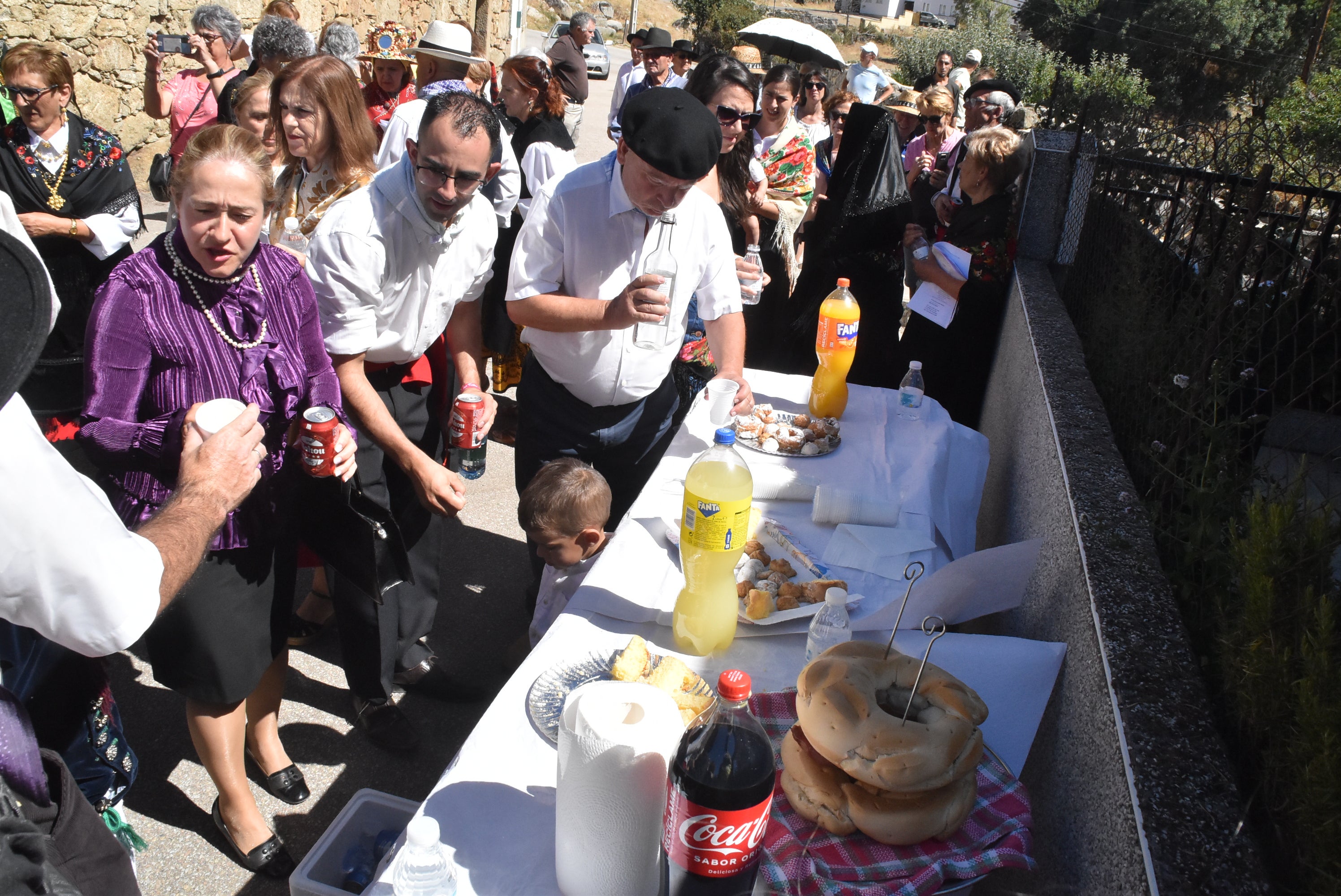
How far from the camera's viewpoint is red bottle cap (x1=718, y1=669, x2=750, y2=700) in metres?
1.14

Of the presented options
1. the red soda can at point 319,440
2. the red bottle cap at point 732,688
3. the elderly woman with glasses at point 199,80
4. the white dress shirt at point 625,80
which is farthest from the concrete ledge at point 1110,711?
the white dress shirt at point 625,80

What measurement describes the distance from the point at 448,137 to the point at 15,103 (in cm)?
270

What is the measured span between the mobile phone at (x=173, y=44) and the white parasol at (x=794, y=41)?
15.8ft

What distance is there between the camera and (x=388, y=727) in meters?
2.85

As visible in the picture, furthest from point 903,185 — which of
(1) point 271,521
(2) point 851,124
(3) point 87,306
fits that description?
(3) point 87,306

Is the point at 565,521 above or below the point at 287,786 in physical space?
above

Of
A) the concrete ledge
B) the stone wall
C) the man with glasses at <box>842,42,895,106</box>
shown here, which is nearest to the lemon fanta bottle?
the concrete ledge

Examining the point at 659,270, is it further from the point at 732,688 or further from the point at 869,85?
the point at 869,85

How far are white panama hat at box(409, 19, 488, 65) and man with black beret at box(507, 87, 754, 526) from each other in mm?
3344

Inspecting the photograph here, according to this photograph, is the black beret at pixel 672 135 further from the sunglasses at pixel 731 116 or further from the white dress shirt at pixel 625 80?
the white dress shirt at pixel 625 80

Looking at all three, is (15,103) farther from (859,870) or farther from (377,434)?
(859,870)

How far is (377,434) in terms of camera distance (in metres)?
2.52


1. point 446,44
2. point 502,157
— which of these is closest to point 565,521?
point 502,157

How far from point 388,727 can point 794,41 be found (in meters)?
7.18
